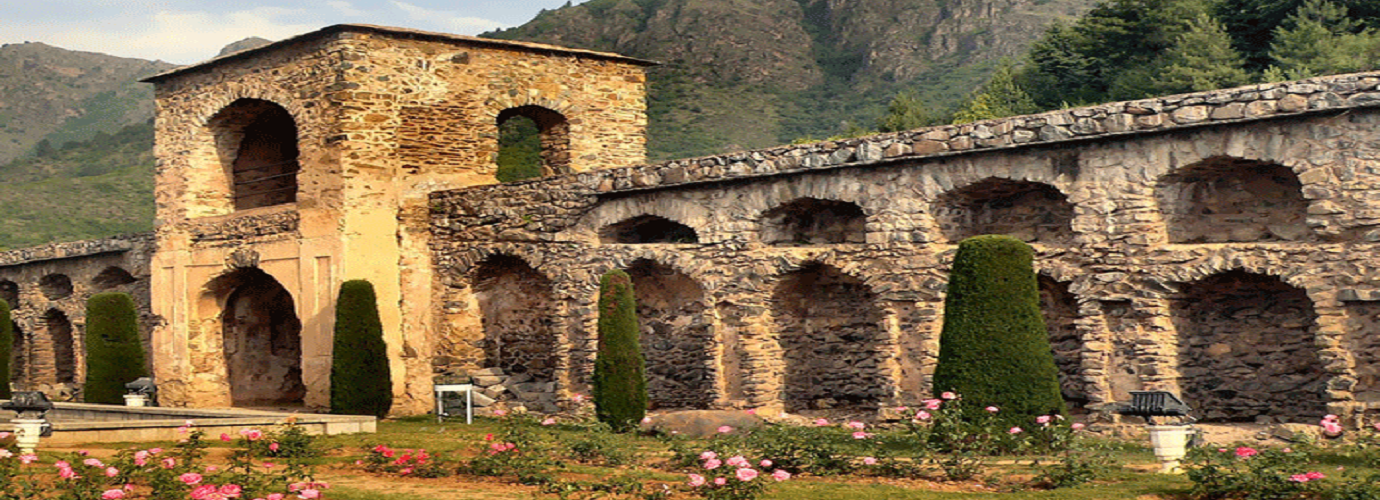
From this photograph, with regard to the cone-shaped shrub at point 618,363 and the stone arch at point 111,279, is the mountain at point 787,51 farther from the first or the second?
the cone-shaped shrub at point 618,363

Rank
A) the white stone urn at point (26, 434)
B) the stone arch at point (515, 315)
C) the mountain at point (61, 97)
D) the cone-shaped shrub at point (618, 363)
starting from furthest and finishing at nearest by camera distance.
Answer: the mountain at point (61, 97)
the stone arch at point (515, 315)
the cone-shaped shrub at point (618, 363)
the white stone urn at point (26, 434)

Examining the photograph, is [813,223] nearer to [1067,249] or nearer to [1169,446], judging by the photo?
[1067,249]

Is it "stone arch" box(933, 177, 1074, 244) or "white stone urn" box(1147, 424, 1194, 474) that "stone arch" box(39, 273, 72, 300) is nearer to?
"stone arch" box(933, 177, 1074, 244)

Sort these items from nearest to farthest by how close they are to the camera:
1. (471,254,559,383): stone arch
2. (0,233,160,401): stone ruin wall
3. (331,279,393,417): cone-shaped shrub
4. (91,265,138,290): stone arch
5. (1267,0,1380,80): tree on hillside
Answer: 1. (331,279,393,417): cone-shaped shrub
2. (471,254,559,383): stone arch
3. (0,233,160,401): stone ruin wall
4. (1267,0,1380,80): tree on hillside
5. (91,265,138,290): stone arch

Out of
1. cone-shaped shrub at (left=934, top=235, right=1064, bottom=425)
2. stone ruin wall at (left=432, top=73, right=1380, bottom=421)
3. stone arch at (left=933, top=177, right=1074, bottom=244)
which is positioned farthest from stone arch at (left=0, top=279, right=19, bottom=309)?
cone-shaped shrub at (left=934, top=235, right=1064, bottom=425)

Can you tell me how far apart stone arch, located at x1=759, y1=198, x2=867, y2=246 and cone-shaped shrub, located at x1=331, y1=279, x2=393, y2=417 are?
6273mm

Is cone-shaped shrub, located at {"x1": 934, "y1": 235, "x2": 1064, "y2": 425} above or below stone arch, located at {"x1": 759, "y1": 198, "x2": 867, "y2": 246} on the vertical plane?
below

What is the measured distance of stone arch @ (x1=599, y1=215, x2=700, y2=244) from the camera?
22422 millimetres

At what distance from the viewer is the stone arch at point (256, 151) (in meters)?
25.8

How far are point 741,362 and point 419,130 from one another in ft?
23.2

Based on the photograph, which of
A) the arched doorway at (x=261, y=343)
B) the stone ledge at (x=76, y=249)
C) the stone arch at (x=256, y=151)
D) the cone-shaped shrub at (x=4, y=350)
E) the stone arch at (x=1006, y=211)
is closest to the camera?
the stone arch at (x=1006, y=211)

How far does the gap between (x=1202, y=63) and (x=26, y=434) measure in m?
27.6

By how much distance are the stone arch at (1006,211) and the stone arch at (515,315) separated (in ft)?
24.6

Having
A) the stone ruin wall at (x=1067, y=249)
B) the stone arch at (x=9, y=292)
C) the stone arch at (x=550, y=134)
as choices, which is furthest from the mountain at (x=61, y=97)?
the stone ruin wall at (x=1067, y=249)
